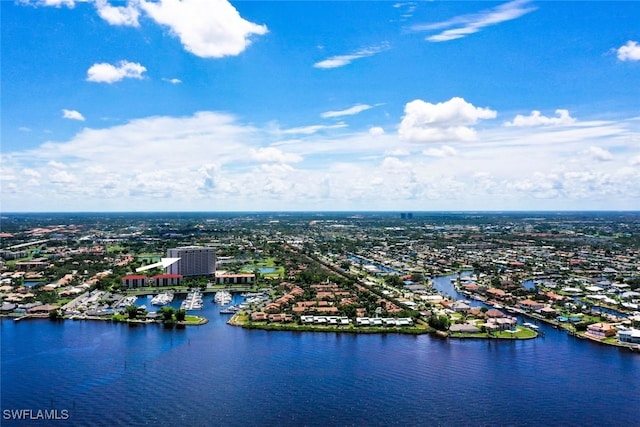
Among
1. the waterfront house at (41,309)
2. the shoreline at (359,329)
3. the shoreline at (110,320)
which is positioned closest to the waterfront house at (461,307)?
the shoreline at (359,329)

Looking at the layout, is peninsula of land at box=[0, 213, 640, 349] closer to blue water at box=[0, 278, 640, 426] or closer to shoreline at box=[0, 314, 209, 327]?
shoreline at box=[0, 314, 209, 327]

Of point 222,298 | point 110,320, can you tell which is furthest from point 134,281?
point 110,320

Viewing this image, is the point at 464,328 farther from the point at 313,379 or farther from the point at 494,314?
the point at 313,379

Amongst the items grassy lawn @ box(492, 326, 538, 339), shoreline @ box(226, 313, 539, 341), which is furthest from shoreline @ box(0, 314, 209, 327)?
grassy lawn @ box(492, 326, 538, 339)

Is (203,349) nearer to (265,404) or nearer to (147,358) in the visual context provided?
(147,358)

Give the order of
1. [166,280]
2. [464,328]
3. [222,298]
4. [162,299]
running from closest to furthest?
1. [464,328]
2. [222,298]
3. [162,299]
4. [166,280]

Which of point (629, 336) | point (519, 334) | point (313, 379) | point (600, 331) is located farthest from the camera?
point (519, 334)

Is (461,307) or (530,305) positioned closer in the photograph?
(461,307)

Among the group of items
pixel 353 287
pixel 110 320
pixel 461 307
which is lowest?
pixel 110 320
